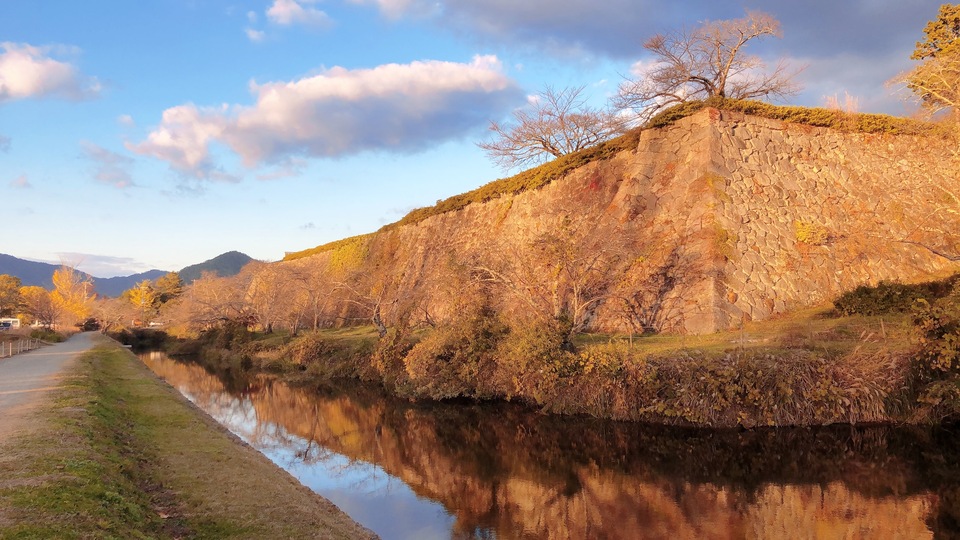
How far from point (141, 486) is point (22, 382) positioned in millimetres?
14020

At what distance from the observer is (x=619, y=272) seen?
75.5 ft

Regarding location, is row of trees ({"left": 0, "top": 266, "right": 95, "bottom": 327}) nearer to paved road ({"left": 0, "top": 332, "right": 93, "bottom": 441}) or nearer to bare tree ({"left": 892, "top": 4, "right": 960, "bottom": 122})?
paved road ({"left": 0, "top": 332, "right": 93, "bottom": 441})

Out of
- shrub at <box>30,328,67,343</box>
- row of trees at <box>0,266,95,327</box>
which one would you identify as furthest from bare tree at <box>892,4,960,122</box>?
row of trees at <box>0,266,95,327</box>

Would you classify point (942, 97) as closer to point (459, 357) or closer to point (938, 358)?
point (938, 358)

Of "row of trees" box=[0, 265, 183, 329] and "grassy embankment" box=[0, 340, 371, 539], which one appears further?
"row of trees" box=[0, 265, 183, 329]

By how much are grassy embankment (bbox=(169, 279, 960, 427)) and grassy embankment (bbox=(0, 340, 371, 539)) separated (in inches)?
337

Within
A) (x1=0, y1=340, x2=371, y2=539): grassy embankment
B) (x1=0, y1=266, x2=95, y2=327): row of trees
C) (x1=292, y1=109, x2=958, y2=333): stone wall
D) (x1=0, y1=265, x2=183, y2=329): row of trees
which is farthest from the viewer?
(x1=0, y1=265, x2=183, y2=329): row of trees

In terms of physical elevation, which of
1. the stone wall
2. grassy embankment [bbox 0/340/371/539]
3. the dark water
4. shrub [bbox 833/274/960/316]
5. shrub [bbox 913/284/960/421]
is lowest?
the dark water

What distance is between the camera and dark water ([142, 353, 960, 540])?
947 centimetres

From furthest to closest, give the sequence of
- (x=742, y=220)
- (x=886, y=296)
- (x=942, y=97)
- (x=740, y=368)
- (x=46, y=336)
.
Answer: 1. (x=46, y=336)
2. (x=742, y=220)
3. (x=886, y=296)
4. (x=942, y=97)
5. (x=740, y=368)

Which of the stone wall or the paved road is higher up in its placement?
the stone wall

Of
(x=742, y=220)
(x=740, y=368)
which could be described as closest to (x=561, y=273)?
(x=740, y=368)

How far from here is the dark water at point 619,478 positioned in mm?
9469

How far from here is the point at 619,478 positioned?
1199 centimetres
